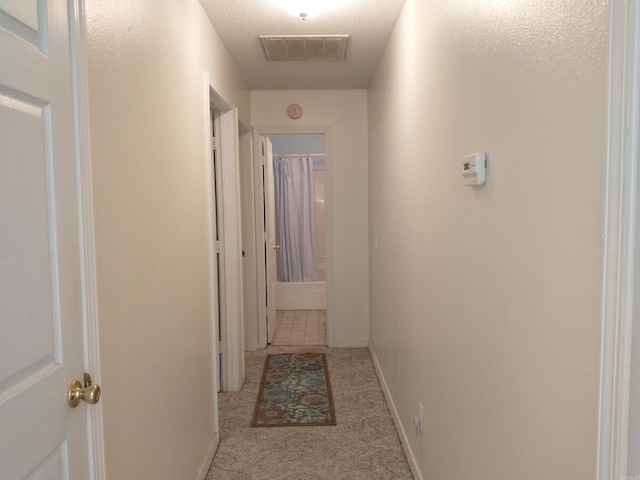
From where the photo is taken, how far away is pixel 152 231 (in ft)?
5.67

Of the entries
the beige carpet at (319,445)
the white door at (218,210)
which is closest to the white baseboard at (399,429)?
the beige carpet at (319,445)

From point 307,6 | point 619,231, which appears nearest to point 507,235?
point 619,231

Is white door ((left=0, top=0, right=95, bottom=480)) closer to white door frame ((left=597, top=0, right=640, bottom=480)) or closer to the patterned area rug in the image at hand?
white door frame ((left=597, top=0, right=640, bottom=480))

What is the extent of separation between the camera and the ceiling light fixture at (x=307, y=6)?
2443mm

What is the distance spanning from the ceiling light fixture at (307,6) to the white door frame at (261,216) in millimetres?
1844

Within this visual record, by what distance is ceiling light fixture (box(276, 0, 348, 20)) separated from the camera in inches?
96.2

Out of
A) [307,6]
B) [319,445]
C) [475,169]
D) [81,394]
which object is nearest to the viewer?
[81,394]

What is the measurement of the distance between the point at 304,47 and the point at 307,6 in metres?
0.69

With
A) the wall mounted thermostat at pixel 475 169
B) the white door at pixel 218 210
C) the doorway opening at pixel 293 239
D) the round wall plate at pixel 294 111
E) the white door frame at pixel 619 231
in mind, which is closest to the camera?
the white door frame at pixel 619 231

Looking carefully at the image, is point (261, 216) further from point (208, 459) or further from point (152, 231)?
point (152, 231)

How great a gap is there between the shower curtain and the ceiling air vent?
3.19 meters

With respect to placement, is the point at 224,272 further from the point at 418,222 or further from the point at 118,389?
the point at 118,389

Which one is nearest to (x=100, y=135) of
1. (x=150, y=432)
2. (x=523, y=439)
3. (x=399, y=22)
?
(x=150, y=432)

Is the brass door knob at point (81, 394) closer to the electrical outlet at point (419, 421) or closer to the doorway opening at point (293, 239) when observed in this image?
the electrical outlet at point (419, 421)
